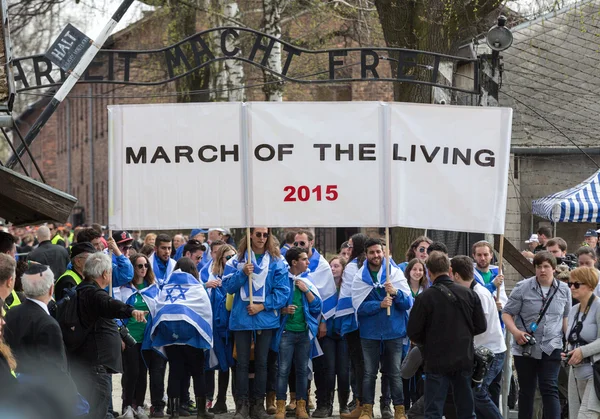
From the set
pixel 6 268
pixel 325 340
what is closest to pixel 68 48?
pixel 325 340

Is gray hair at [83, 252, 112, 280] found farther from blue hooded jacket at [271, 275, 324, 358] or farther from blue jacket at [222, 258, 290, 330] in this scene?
blue hooded jacket at [271, 275, 324, 358]

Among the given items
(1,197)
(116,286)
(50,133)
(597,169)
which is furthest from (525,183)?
(50,133)

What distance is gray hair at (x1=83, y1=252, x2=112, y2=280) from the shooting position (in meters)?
10.2

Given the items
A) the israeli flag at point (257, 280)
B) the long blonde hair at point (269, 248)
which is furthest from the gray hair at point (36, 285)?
the long blonde hair at point (269, 248)

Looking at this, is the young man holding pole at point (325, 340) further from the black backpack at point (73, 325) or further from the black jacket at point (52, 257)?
the black jacket at point (52, 257)

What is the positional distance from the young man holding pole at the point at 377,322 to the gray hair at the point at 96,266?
3011 millimetres

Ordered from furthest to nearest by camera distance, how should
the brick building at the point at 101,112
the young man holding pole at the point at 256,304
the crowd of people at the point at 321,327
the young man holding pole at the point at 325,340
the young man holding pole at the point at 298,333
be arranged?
the brick building at the point at 101,112
the young man holding pole at the point at 325,340
the young man holding pole at the point at 298,333
the young man holding pole at the point at 256,304
the crowd of people at the point at 321,327

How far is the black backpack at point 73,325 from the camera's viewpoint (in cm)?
1020

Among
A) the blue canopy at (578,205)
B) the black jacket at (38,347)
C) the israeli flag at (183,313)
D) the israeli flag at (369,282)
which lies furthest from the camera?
the blue canopy at (578,205)

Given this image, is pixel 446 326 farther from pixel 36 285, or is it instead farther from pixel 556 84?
pixel 556 84

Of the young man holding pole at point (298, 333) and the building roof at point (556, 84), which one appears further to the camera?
the building roof at point (556, 84)

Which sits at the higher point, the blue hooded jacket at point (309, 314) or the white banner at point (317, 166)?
the white banner at point (317, 166)

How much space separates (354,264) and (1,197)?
3.91 m

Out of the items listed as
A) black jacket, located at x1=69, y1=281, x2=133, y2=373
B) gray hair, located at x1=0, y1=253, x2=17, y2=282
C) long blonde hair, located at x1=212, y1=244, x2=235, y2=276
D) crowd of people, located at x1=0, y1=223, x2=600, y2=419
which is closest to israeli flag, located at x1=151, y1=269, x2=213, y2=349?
crowd of people, located at x1=0, y1=223, x2=600, y2=419
